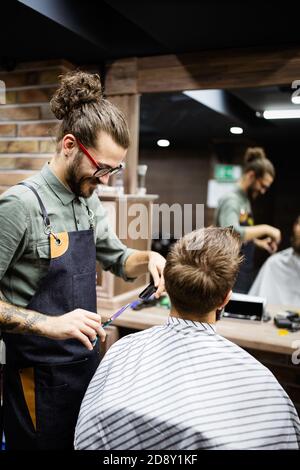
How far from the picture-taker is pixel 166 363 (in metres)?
1.21

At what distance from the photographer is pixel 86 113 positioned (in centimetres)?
146

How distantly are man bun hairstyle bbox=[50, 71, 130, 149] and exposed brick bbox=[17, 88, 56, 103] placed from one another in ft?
4.50

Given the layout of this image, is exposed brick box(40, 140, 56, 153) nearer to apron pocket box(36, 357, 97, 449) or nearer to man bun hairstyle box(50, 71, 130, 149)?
man bun hairstyle box(50, 71, 130, 149)

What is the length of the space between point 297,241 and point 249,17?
1.99 metres

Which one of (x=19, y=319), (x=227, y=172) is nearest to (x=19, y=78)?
(x=19, y=319)

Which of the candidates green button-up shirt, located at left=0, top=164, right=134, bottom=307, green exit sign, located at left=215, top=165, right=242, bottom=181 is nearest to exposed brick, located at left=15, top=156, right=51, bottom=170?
green button-up shirt, located at left=0, top=164, right=134, bottom=307

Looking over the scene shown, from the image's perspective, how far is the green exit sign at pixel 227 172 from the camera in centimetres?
581

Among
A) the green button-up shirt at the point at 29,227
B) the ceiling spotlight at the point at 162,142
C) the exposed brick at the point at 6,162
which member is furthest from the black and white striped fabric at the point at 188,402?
the ceiling spotlight at the point at 162,142

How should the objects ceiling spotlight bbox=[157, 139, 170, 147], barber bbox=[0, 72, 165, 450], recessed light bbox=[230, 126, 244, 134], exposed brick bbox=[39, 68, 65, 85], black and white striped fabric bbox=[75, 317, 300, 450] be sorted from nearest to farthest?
black and white striped fabric bbox=[75, 317, 300, 450]
barber bbox=[0, 72, 165, 450]
exposed brick bbox=[39, 68, 65, 85]
recessed light bbox=[230, 126, 244, 134]
ceiling spotlight bbox=[157, 139, 170, 147]

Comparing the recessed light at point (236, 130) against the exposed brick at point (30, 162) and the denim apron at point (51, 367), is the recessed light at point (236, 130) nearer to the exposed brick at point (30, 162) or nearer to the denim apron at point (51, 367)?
the exposed brick at point (30, 162)

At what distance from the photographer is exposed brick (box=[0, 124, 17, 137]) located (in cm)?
289

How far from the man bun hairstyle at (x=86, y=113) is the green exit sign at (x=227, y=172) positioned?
4.48 metres

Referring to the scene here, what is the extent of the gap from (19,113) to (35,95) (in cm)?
16
